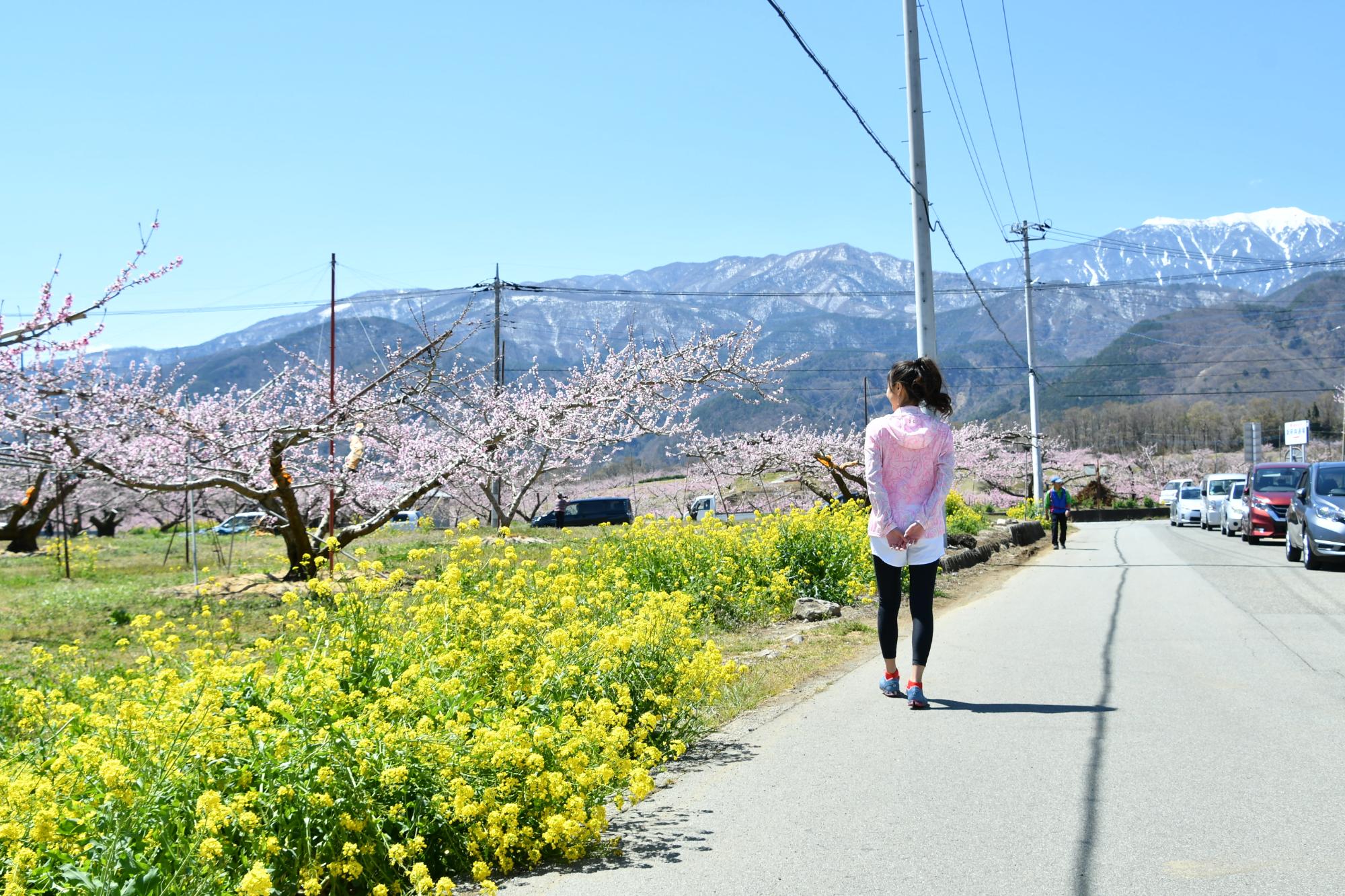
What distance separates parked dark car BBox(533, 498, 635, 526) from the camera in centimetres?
4259

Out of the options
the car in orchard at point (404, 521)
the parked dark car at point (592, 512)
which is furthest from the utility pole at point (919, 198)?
the parked dark car at point (592, 512)

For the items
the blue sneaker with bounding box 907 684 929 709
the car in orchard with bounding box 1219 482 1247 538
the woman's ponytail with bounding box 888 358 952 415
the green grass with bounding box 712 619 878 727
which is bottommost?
the car in orchard with bounding box 1219 482 1247 538

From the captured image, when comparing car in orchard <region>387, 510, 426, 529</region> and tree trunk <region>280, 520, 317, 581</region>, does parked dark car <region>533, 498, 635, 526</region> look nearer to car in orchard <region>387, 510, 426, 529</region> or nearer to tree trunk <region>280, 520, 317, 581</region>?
car in orchard <region>387, 510, 426, 529</region>

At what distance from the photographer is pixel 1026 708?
5.83 meters

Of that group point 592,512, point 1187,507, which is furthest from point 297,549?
point 1187,507

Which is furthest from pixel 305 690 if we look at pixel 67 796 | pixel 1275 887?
pixel 1275 887

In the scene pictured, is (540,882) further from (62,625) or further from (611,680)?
(62,625)

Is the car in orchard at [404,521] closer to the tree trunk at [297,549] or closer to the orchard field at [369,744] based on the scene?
the tree trunk at [297,549]

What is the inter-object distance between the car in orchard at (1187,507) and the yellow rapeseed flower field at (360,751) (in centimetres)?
3942

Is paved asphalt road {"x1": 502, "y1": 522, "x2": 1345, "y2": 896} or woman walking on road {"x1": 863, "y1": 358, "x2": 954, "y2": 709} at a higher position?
woman walking on road {"x1": 863, "y1": 358, "x2": 954, "y2": 709}

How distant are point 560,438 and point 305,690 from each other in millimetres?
→ 13252

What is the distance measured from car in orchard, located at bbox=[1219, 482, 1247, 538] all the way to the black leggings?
2286cm

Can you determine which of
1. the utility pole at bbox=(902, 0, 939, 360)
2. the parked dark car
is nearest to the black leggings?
the utility pole at bbox=(902, 0, 939, 360)

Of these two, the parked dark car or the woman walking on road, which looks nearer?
the woman walking on road
